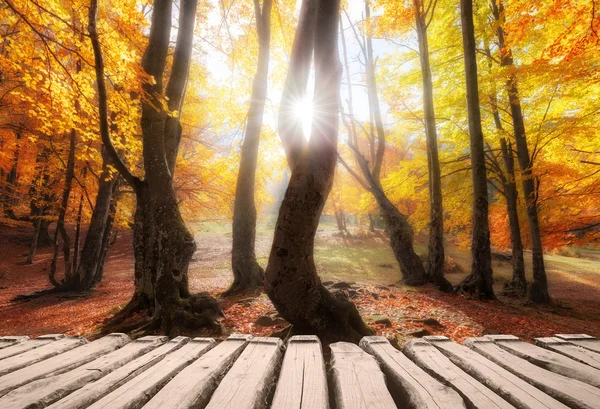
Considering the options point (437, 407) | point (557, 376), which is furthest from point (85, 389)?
point (557, 376)

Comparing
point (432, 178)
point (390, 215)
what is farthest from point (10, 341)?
point (432, 178)

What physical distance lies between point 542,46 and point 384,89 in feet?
18.4

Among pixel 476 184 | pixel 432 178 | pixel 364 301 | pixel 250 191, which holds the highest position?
pixel 432 178

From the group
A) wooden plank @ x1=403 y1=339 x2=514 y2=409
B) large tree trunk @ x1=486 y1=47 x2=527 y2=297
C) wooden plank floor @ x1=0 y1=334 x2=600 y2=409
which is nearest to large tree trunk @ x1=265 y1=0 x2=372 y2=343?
wooden plank floor @ x1=0 y1=334 x2=600 y2=409

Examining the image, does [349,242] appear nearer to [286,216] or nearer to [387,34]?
[387,34]

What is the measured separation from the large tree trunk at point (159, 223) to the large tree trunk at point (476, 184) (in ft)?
25.6

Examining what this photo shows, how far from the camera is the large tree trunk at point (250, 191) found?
9594 millimetres

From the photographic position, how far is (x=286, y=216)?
4.15 meters

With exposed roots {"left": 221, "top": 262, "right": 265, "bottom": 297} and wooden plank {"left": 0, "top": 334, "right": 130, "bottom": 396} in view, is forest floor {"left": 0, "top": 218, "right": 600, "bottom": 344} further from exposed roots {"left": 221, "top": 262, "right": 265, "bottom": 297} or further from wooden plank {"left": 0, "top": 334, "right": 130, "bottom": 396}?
wooden plank {"left": 0, "top": 334, "right": 130, "bottom": 396}

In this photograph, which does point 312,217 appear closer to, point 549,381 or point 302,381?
point 302,381

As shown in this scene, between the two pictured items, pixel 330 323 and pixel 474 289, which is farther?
pixel 474 289

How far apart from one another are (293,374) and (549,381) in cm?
147

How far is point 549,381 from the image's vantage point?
175 cm

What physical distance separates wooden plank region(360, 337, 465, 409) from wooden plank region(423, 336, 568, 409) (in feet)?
0.97
